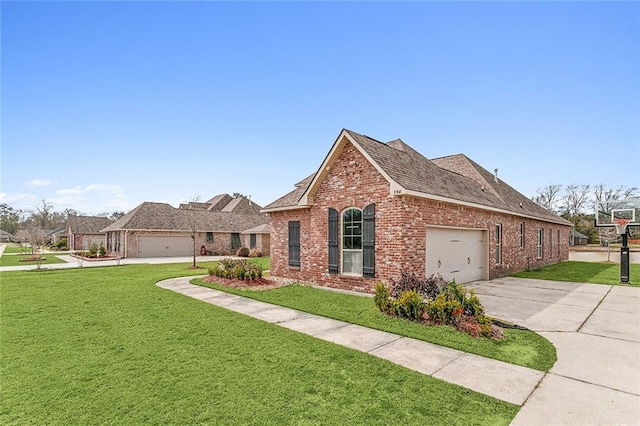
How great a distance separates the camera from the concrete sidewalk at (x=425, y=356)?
13.4ft

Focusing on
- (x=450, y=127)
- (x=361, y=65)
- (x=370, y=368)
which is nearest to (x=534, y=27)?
(x=361, y=65)

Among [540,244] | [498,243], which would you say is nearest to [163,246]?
[498,243]

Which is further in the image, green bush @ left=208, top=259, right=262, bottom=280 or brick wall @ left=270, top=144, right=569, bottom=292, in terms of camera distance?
green bush @ left=208, top=259, right=262, bottom=280

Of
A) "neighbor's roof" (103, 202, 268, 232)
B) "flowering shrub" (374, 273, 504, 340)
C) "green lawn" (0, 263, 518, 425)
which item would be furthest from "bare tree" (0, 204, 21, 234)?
"flowering shrub" (374, 273, 504, 340)

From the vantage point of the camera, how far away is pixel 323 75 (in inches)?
576

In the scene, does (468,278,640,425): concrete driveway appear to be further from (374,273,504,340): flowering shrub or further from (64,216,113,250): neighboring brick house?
(64,216,113,250): neighboring brick house

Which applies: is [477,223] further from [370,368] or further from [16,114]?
[16,114]

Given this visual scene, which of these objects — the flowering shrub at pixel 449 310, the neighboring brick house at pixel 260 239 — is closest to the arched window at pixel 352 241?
the flowering shrub at pixel 449 310

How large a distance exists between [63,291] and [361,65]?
14333 mm

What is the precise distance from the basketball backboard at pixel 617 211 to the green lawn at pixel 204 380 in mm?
17605

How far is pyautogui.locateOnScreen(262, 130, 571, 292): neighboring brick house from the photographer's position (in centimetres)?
958

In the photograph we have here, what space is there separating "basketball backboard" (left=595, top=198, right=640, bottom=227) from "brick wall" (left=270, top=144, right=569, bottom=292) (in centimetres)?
524

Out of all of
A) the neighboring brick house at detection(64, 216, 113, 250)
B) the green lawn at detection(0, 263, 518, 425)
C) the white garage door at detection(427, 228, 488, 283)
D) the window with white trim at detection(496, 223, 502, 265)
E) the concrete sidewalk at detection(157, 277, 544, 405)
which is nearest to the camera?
the green lawn at detection(0, 263, 518, 425)

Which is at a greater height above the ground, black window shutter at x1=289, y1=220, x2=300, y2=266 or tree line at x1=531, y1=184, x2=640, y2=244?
tree line at x1=531, y1=184, x2=640, y2=244
